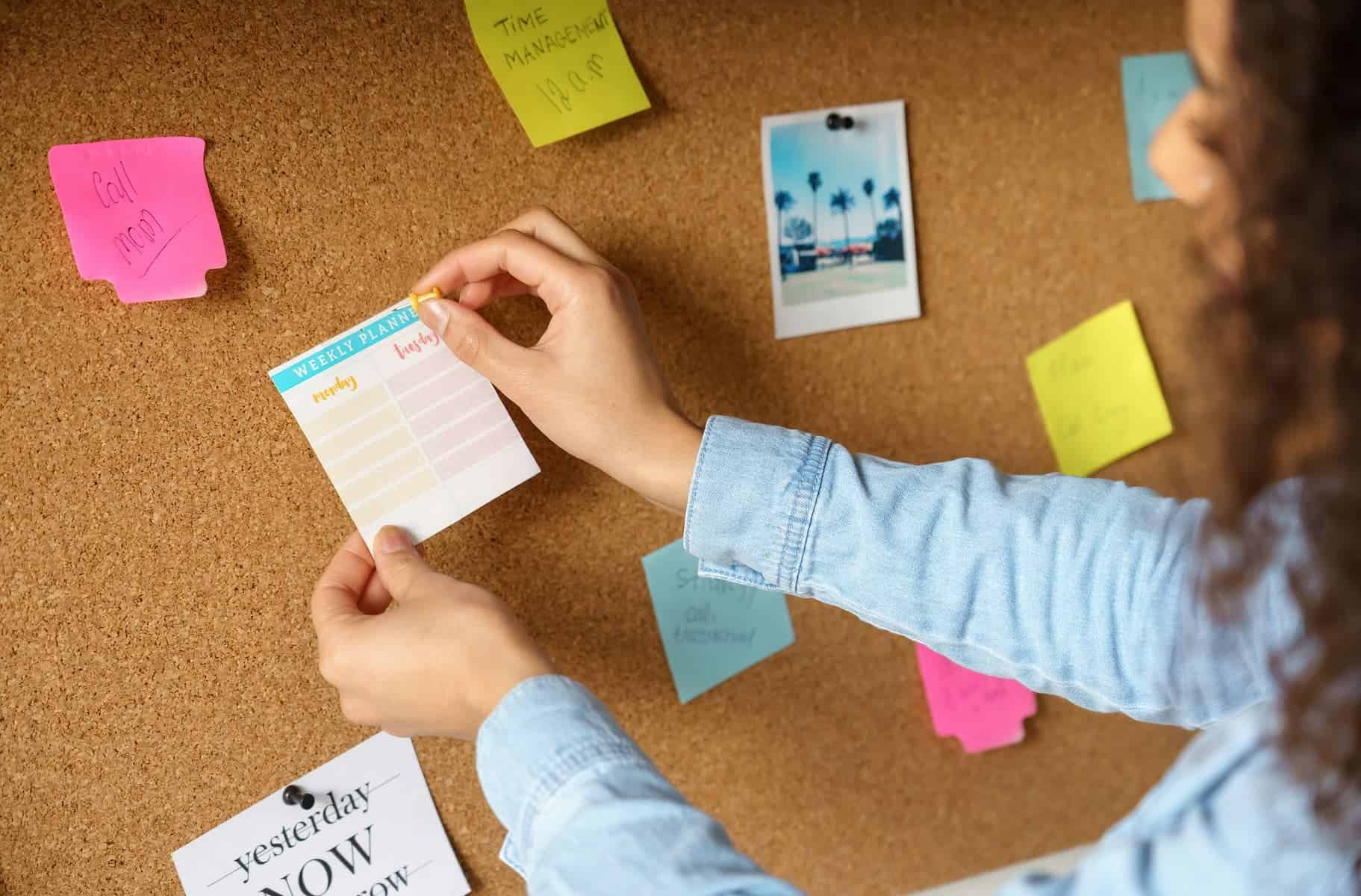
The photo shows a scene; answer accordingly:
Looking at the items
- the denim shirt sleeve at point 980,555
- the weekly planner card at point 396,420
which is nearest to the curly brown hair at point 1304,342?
the denim shirt sleeve at point 980,555

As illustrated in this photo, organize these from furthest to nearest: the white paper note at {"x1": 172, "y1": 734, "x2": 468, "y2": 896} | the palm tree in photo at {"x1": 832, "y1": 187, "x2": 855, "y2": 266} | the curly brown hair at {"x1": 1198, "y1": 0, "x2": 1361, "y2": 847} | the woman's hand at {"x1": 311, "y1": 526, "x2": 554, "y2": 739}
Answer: the palm tree in photo at {"x1": 832, "y1": 187, "x2": 855, "y2": 266} → the white paper note at {"x1": 172, "y1": 734, "x2": 468, "y2": 896} → the woman's hand at {"x1": 311, "y1": 526, "x2": 554, "y2": 739} → the curly brown hair at {"x1": 1198, "y1": 0, "x2": 1361, "y2": 847}

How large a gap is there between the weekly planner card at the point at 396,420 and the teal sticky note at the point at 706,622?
152mm

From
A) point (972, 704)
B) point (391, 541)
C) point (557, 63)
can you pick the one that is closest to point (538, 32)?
point (557, 63)

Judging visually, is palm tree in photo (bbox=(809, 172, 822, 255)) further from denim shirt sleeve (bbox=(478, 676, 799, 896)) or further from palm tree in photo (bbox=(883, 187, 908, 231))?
denim shirt sleeve (bbox=(478, 676, 799, 896))

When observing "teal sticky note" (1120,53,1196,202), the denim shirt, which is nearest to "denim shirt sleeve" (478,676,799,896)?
the denim shirt

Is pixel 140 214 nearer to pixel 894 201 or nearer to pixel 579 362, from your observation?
pixel 579 362

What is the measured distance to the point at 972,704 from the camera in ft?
2.45

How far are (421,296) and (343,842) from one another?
1.09ft

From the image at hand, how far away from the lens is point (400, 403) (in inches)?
21.6

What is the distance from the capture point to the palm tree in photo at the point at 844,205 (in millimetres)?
→ 661

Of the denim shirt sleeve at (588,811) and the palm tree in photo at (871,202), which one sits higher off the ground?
the palm tree in photo at (871,202)

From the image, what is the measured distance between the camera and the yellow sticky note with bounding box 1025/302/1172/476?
2.42ft

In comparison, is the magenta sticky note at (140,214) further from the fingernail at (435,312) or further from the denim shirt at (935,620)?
the denim shirt at (935,620)

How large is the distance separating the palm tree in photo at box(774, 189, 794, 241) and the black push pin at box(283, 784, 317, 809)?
45 cm
